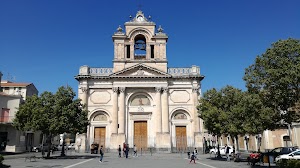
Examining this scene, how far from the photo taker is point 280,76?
15.7 metres

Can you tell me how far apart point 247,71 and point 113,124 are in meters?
24.5

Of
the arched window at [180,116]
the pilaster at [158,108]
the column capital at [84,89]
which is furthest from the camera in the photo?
A: the arched window at [180,116]

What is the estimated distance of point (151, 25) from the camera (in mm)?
43125

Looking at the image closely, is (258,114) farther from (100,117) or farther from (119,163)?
(100,117)

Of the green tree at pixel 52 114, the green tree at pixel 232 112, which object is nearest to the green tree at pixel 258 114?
the green tree at pixel 232 112

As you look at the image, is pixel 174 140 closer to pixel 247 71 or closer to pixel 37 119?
pixel 37 119

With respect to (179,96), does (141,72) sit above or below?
above

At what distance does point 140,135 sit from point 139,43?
14.2 metres

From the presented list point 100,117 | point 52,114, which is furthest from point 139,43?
point 52,114

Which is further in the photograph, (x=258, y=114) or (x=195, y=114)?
(x=195, y=114)

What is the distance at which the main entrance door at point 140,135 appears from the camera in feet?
129

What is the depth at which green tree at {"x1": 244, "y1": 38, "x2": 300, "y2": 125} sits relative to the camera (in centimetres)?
1550

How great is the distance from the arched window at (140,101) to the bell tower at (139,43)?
4.81 metres

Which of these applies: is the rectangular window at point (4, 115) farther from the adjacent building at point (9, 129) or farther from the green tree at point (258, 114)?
the green tree at point (258, 114)
